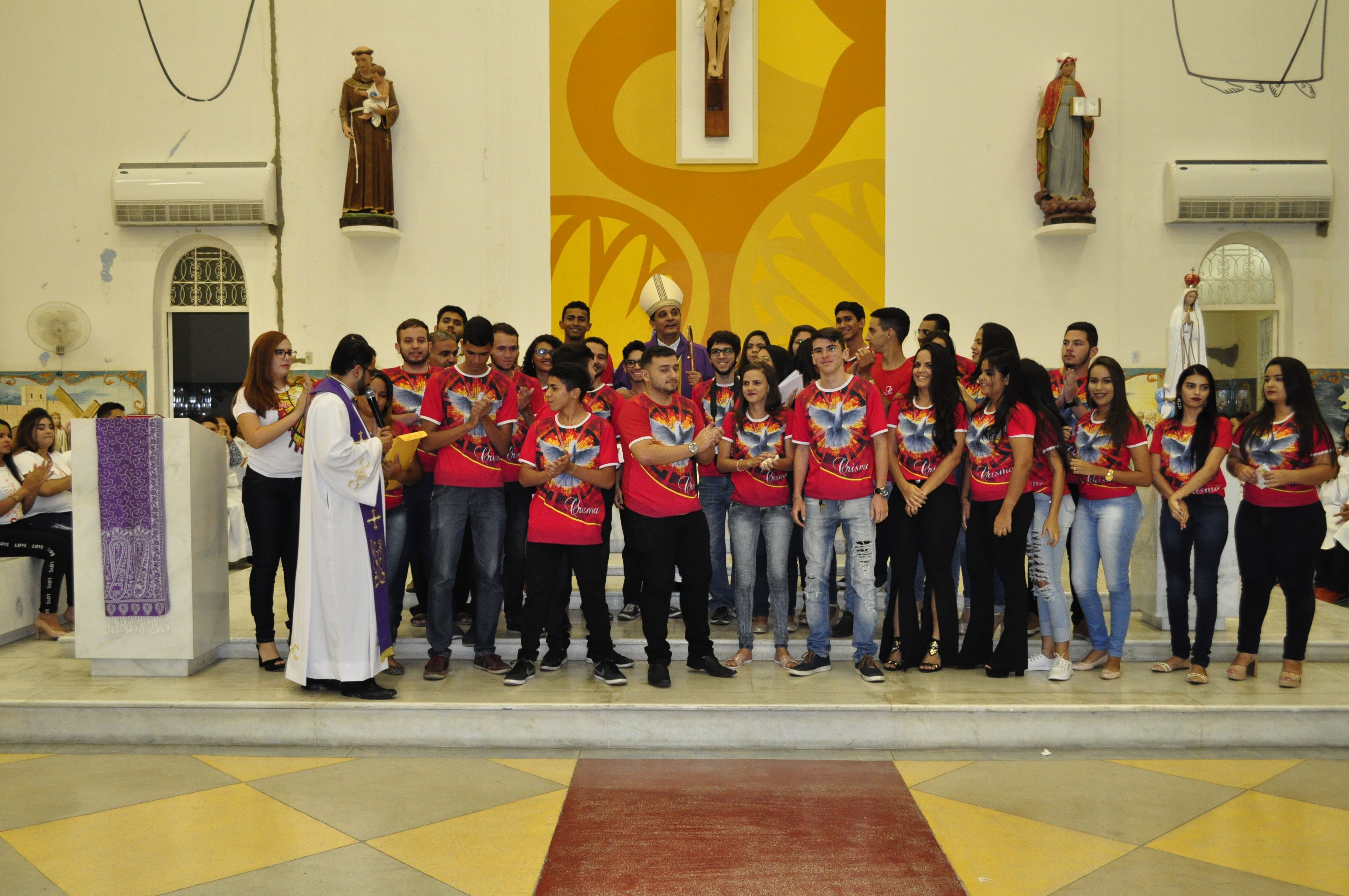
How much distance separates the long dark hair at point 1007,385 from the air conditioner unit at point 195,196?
7.02 meters

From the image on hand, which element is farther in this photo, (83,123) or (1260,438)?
(83,123)

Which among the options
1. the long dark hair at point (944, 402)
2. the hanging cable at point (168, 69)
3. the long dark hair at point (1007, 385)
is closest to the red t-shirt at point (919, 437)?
the long dark hair at point (944, 402)

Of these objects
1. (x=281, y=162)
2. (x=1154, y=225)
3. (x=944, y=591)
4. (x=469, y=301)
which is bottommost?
(x=944, y=591)

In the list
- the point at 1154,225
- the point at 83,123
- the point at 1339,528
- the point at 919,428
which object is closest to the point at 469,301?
the point at 83,123

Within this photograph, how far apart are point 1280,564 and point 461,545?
12.3ft

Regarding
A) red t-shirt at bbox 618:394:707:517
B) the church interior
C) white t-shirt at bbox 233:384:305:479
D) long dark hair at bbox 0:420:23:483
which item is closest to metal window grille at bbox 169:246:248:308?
the church interior

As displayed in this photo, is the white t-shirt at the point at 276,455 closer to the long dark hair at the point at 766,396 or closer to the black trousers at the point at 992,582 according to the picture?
the long dark hair at the point at 766,396

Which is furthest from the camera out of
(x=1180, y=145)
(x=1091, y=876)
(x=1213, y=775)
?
(x=1180, y=145)

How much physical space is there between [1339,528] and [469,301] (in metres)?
7.06

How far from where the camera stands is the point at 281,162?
9.20 meters

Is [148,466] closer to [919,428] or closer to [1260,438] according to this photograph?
[919,428]

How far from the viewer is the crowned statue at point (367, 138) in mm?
8914

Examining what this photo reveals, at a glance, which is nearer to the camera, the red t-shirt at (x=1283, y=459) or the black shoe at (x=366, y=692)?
the black shoe at (x=366, y=692)

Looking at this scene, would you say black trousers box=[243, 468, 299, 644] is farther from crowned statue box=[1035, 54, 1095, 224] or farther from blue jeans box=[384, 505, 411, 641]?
crowned statue box=[1035, 54, 1095, 224]
